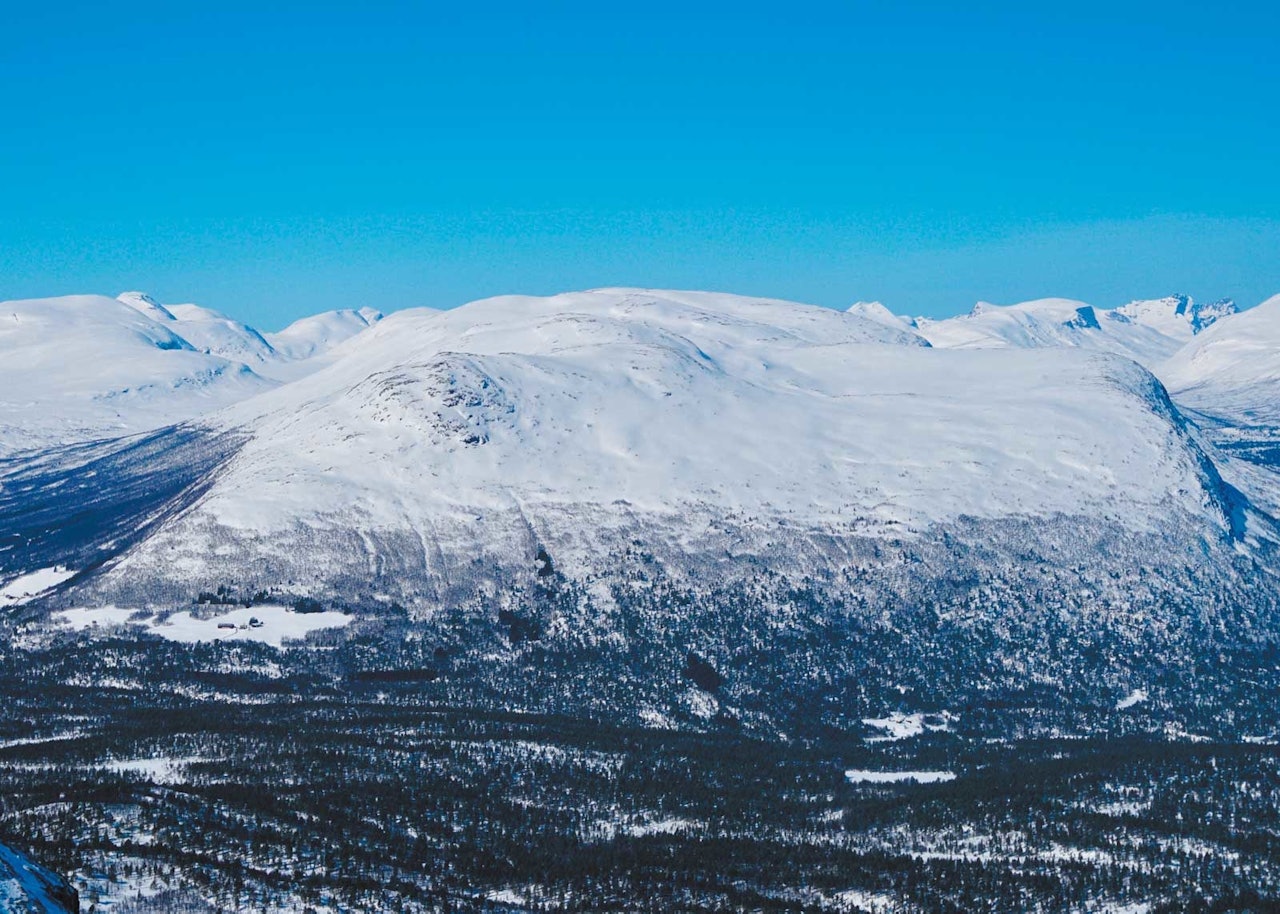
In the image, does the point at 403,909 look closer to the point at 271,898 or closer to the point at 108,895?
the point at 271,898

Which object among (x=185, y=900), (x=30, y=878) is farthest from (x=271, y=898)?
(x=30, y=878)

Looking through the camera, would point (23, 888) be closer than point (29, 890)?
Yes

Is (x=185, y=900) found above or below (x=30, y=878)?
below

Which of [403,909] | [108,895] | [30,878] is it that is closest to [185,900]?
[108,895]

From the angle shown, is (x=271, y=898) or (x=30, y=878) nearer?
(x=30, y=878)

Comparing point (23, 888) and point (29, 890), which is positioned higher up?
point (23, 888)

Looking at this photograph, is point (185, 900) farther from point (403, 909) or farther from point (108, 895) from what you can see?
point (403, 909)

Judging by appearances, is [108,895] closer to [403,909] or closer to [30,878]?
[403,909]

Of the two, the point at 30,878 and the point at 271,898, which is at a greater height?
the point at 30,878
